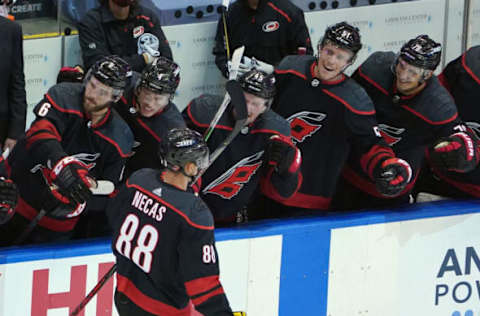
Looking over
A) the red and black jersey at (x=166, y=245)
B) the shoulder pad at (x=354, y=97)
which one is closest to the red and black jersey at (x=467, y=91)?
the shoulder pad at (x=354, y=97)

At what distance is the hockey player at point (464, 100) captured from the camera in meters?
5.32

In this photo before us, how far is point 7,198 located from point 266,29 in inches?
109

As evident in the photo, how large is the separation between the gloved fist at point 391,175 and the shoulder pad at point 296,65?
1.94 feet

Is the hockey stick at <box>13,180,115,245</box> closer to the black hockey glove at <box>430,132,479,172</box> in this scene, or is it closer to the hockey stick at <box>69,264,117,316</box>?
the hockey stick at <box>69,264,117,316</box>

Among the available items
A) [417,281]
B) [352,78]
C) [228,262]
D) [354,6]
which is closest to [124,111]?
[228,262]

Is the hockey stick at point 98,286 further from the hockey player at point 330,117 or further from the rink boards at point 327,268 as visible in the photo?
the hockey player at point 330,117

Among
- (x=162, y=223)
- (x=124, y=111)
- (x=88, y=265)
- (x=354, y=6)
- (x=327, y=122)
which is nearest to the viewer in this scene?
(x=162, y=223)

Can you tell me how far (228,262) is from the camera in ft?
15.2

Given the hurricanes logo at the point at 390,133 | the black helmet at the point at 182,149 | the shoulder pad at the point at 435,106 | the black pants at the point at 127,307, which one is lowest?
the black pants at the point at 127,307

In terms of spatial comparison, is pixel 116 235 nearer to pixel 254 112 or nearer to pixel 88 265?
pixel 88 265

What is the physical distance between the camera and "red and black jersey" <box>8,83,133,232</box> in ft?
14.2

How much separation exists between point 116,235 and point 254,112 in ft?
3.35

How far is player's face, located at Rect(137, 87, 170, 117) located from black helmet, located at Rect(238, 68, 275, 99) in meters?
0.35

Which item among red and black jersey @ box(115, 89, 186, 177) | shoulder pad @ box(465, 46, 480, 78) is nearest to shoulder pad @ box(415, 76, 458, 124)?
shoulder pad @ box(465, 46, 480, 78)
